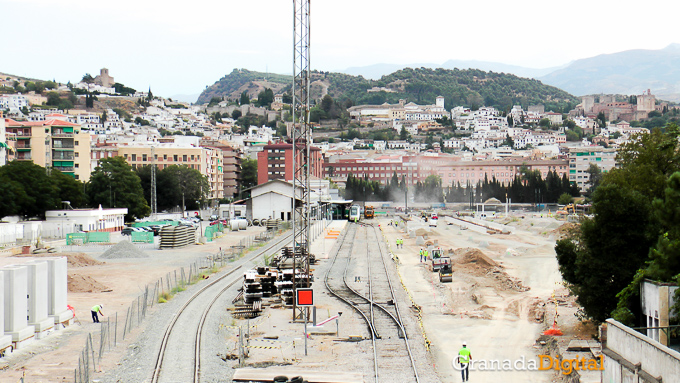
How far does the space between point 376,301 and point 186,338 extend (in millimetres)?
7931

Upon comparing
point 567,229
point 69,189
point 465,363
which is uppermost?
point 69,189

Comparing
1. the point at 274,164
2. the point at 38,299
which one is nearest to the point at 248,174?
the point at 274,164

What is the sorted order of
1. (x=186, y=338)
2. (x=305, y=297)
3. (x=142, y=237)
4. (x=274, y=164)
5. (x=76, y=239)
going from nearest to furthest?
(x=186, y=338) → (x=305, y=297) → (x=76, y=239) → (x=142, y=237) → (x=274, y=164)

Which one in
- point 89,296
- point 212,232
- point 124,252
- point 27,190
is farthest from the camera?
point 212,232

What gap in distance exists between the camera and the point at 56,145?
73062 millimetres

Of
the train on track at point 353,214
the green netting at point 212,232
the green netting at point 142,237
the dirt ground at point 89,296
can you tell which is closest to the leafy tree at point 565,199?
the train on track at point 353,214

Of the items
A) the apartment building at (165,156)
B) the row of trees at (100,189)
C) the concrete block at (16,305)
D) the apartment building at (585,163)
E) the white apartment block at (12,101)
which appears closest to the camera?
the concrete block at (16,305)

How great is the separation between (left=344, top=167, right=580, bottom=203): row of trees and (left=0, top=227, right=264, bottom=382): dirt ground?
7416 centimetres

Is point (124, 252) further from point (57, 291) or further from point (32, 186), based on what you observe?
point (57, 291)

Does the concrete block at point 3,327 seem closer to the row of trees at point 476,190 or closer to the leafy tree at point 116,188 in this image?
the leafy tree at point 116,188

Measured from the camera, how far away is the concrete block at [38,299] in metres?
16.9

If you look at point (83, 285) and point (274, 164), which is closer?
point (83, 285)

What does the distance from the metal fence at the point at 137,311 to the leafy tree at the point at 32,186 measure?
1802cm

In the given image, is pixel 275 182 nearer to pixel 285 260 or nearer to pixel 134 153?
pixel 285 260
